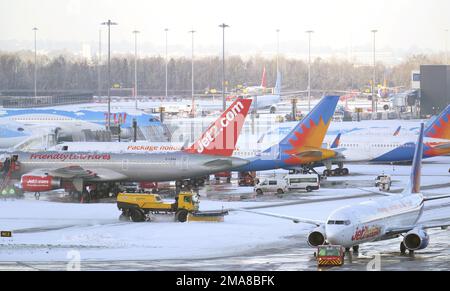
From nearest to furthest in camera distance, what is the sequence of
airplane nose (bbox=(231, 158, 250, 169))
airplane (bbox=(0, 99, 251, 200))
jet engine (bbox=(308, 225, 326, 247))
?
jet engine (bbox=(308, 225, 326, 247)), airplane (bbox=(0, 99, 251, 200)), airplane nose (bbox=(231, 158, 250, 169))

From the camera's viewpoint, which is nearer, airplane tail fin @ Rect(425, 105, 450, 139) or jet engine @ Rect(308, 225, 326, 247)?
jet engine @ Rect(308, 225, 326, 247)

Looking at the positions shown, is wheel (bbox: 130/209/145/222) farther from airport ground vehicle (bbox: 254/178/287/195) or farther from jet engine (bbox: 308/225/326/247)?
airport ground vehicle (bbox: 254/178/287/195)

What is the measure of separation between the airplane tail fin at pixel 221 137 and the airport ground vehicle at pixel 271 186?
294 cm

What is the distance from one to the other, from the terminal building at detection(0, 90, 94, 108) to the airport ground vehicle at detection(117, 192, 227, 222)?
82.5 m

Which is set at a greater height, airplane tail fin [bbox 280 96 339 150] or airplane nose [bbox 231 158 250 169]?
airplane tail fin [bbox 280 96 339 150]

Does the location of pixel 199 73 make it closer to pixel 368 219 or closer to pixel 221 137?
pixel 221 137

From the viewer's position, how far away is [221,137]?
2441 inches

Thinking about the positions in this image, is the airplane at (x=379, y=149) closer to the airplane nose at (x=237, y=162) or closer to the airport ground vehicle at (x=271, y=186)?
the airport ground vehicle at (x=271, y=186)

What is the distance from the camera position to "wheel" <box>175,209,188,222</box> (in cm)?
4850

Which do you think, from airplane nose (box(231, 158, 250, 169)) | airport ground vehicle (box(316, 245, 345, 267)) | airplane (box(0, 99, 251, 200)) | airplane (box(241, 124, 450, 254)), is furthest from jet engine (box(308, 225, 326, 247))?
airplane nose (box(231, 158, 250, 169))

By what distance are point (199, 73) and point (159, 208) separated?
329 ft

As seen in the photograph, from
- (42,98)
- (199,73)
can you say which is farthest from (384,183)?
(199,73)

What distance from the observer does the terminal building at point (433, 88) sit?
125 m

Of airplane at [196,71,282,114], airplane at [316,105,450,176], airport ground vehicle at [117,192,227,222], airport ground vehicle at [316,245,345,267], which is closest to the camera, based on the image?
airport ground vehicle at [316,245,345,267]
